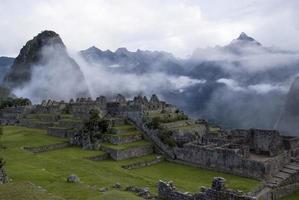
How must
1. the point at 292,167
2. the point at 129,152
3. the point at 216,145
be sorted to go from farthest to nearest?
1. the point at 129,152
2. the point at 216,145
3. the point at 292,167

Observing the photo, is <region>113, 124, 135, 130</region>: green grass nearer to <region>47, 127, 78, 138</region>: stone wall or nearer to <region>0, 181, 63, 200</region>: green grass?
<region>47, 127, 78, 138</region>: stone wall

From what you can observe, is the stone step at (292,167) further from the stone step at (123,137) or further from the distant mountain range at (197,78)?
the distant mountain range at (197,78)

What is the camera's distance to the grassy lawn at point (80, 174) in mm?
20219

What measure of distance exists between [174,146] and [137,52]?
124699 mm

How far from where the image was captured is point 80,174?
96.1ft

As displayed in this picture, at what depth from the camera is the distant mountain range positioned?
273ft

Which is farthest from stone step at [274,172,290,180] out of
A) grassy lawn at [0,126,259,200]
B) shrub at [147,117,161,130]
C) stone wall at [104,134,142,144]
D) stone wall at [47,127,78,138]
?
stone wall at [47,127,78,138]

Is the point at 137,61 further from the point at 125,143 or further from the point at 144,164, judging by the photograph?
the point at 144,164

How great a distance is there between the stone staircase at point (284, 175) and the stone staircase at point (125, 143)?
14991 millimetres

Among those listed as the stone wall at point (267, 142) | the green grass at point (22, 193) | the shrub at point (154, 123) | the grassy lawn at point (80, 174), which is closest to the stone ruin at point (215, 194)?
the grassy lawn at point (80, 174)

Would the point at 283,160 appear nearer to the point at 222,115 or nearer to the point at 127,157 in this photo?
the point at 127,157

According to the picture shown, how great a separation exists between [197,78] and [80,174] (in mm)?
81035

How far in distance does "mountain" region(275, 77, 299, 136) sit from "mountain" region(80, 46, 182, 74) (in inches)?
2274

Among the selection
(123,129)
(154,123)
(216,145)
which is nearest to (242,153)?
(216,145)
